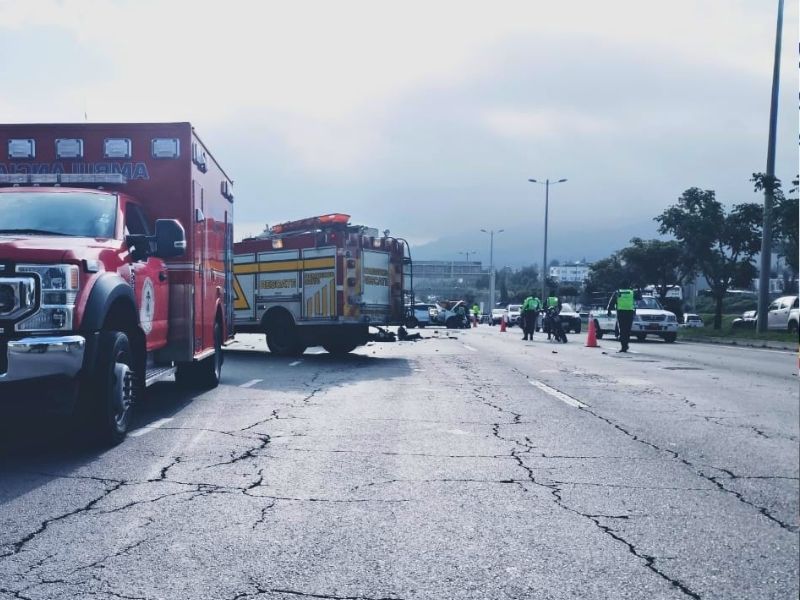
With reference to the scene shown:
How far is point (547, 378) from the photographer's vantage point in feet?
46.8

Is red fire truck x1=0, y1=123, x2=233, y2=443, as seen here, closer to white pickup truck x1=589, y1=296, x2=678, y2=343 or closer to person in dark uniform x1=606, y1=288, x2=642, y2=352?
person in dark uniform x1=606, y1=288, x2=642, y2=352

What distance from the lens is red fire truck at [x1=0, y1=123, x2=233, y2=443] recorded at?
6.33 m

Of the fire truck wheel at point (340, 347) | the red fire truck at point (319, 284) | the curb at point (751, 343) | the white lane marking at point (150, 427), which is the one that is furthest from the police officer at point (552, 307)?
the white lane marking at point (150, 427)

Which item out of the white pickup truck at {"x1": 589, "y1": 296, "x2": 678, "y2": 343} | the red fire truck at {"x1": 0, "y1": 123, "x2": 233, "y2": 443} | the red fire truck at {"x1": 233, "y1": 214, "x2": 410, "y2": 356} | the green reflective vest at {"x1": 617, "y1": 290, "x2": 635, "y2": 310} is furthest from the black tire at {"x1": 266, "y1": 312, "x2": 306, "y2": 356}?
the white pickup truck at {"x1": 589, "y1": 296, "x2": 678, "y2": 343}

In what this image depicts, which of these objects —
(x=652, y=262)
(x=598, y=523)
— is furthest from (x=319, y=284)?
(x=652, y=262)

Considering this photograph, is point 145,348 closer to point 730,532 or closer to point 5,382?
point 5,382

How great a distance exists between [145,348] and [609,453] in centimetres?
433

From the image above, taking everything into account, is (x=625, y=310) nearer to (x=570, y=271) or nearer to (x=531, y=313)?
(x=531, y=313)

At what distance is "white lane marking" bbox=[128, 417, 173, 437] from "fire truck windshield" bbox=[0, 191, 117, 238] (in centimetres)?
187

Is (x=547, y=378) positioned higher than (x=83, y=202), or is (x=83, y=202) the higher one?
(x=83, y=202)

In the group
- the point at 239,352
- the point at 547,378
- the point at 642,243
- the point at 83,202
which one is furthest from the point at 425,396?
the point at 642,243

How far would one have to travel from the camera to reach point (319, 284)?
18.8m

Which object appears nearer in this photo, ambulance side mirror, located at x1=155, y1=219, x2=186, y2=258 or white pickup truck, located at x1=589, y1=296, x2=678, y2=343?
ambulance side mirror, located at x1=155, y1=219, x2=186, y2=258

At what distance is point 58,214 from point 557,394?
6.82 m
